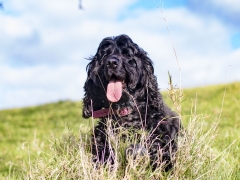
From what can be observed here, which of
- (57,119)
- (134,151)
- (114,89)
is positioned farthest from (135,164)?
(57,119)

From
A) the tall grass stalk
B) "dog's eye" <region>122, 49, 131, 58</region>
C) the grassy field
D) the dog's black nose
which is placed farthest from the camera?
the grassy field

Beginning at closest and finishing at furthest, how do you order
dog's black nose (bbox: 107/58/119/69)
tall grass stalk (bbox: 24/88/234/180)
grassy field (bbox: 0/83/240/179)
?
tall grass stalk (bbox: 24/88/234/180) < dog's black nose (bbox: 107/58/119/69) < grassy field (bbox: 0/83/240/179)

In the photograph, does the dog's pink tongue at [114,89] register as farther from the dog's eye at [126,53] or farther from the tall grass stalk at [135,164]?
the tall grass stalk at [135,164]

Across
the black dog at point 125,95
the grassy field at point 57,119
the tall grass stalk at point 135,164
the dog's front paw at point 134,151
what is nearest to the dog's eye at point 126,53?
the black dog at point 125,95

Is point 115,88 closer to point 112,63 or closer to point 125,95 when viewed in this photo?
point 125,95

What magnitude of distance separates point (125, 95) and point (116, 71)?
341mm

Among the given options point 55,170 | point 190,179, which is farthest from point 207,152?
point 55,170

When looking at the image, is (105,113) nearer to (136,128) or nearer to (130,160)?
(136,128)

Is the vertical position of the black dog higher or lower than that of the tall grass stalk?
higher

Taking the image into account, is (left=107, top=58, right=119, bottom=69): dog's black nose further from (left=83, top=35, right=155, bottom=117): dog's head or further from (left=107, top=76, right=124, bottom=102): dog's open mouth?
(left=107, top=76, right=124, bottom=102): dog's open mouth

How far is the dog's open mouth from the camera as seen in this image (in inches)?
220

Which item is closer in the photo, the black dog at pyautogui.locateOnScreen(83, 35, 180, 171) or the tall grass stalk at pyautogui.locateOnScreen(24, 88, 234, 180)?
the tall grass stalk at pyautogui.locateOnScreen(24, 88, 234, 180)

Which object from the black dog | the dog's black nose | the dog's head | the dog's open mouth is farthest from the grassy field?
the dog's black nose

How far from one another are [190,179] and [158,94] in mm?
1482
